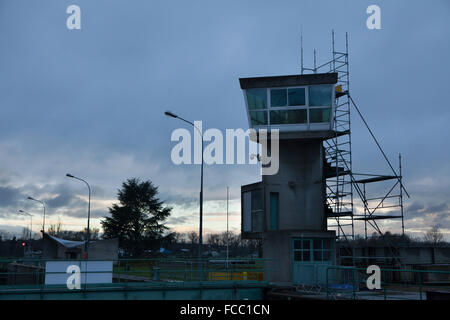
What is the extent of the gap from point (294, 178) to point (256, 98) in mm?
5369

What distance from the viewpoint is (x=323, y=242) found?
82.2 ft

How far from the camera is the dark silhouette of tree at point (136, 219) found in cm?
6244

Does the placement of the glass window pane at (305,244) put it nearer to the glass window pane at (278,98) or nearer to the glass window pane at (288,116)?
the glass window pane at (288,116)

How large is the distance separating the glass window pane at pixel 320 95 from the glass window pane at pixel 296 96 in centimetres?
42

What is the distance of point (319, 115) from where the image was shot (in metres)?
25.8

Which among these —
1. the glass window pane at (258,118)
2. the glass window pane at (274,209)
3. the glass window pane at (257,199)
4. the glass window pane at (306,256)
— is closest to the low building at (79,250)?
the glass window pane at (257,199)

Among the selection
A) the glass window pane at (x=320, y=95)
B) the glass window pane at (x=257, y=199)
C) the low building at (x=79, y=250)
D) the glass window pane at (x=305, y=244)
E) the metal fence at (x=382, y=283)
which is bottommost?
the metal fence at (x=382, y=283)

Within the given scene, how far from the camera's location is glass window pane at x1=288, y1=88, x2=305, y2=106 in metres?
25.9

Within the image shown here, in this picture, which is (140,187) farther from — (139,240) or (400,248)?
(400,248)

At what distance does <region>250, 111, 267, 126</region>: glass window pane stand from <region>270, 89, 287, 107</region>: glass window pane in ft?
2.64

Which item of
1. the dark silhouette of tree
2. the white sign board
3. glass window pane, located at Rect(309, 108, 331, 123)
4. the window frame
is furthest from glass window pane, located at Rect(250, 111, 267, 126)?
the dark silhouette of tree

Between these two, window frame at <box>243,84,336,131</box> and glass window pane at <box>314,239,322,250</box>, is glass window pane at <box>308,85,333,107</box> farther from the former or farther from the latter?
glass window pane at <box>314,239,322,250</box>
